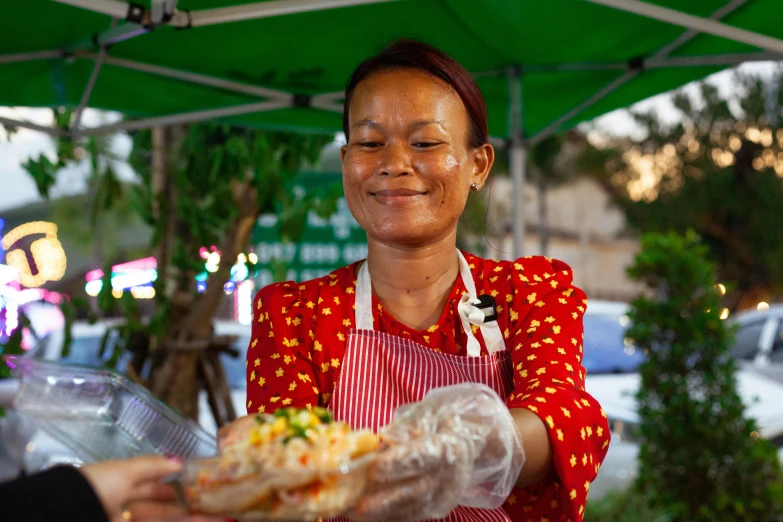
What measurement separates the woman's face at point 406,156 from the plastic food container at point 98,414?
0.72m

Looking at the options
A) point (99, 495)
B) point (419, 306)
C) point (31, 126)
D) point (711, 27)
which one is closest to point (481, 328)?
point (419, 306)

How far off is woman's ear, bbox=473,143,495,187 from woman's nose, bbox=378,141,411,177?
0.67 feet

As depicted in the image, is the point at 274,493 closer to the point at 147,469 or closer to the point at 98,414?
the point at 147,469

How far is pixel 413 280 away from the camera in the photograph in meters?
1.83

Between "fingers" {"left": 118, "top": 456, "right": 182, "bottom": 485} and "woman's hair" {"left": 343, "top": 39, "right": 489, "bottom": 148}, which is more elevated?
"woman's hair" {"left": 343, "top": 39, "right": 489, "bottom": 148}

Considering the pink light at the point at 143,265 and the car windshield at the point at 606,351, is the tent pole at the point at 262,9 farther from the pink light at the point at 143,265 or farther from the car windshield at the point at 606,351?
the car windshield at the point at 606,351

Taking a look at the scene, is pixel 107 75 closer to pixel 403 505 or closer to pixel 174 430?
pixel 174 430

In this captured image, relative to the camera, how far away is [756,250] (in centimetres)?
1912

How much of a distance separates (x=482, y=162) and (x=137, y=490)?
1059 mm

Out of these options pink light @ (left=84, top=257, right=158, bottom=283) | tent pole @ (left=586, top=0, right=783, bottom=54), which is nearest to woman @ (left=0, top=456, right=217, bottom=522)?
tent pole @ (left=586, top=0, right=783, bottom=54)

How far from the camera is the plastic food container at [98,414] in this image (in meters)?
1.65

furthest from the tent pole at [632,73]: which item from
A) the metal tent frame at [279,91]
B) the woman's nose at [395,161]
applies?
the woman's nose at [395,161]

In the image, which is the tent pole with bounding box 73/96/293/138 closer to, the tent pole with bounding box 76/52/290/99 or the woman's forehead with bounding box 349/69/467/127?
the tent pole with bounding box 76/52/290/99

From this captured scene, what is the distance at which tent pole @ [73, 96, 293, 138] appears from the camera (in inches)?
134
